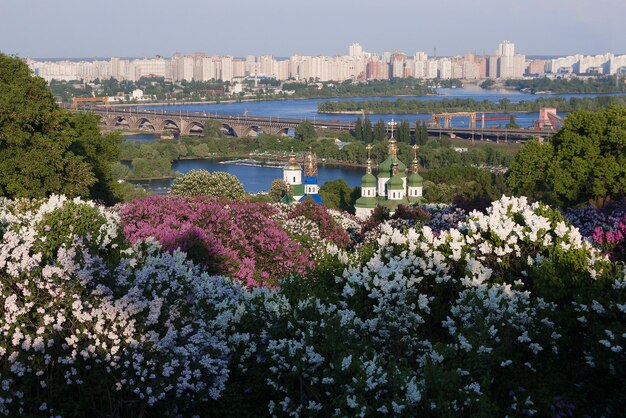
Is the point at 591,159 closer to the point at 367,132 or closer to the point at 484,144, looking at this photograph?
the point at 367,132

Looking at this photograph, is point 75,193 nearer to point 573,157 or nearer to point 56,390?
point 56,390

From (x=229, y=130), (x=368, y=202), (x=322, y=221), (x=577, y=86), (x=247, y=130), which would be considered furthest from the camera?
(x=577, y=86)

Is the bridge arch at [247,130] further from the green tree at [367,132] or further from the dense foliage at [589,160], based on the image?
the dense foliage at [589,160]

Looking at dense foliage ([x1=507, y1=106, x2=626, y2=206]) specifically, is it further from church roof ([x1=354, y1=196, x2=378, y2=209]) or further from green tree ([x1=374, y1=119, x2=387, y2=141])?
green tree ([x1=374, y1=119, x2=387, y2=141])

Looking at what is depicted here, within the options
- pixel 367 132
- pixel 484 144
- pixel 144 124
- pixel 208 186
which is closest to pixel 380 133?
pixel 367 132

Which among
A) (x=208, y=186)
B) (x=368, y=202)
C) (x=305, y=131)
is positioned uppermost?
(x=208, y=186)

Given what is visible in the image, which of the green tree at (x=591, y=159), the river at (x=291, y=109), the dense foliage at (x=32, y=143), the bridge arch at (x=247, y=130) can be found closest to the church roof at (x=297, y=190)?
the green tree at (x=591, y=159)

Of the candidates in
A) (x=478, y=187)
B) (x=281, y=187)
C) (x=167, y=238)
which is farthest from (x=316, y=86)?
(x=167, y=238)
